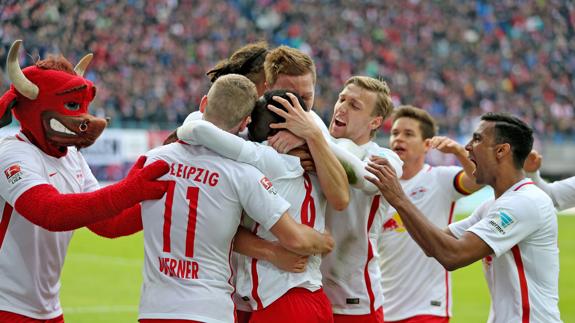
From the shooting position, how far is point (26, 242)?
472 cm

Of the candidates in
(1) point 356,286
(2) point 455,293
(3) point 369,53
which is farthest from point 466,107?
(1) point 356,286

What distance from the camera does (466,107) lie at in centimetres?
3272

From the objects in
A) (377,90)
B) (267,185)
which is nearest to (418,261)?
(377,90)

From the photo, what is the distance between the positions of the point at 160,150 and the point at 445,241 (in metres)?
1.62

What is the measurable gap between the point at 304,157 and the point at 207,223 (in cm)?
63

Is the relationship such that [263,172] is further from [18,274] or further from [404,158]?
[404,158]

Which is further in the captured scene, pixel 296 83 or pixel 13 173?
pixel 296 83

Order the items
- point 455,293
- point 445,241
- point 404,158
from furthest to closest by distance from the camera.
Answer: point 455,293 → point 404,158 → point 445,241

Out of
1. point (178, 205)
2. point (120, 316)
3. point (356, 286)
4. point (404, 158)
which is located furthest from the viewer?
point (120, 316)

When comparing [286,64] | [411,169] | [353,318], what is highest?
[286,64]

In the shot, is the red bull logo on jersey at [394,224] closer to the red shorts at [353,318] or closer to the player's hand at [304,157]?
the red shorts at [353,318]

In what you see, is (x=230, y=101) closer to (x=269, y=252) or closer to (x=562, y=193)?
(x=269, y=252)

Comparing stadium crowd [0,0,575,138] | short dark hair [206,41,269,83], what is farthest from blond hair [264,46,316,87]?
stadium crowd [0,0,575,138]

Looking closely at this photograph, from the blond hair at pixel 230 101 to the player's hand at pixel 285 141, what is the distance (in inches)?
9.2
